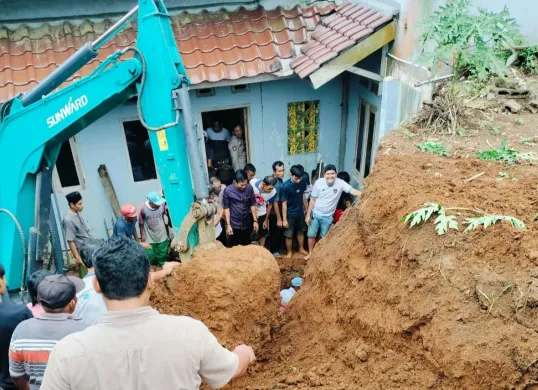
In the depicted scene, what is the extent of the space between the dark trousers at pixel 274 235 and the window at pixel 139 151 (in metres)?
2.27

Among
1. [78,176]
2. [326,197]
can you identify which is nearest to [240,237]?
[326,197]

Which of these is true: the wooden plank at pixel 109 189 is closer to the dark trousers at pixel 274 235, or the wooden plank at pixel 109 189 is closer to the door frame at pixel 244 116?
the door frame at pixel 244 116

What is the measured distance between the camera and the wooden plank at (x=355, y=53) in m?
6.19

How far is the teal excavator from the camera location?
3.74m

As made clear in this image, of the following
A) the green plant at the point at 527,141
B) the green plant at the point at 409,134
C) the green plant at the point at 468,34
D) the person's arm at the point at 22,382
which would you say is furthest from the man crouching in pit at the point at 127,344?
the green plant at the point at 468,34

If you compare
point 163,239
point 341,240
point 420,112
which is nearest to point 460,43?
point 420,112

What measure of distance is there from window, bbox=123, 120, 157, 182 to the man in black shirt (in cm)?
442

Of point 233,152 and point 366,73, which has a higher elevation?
point 366,73

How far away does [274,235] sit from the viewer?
23.4 feet

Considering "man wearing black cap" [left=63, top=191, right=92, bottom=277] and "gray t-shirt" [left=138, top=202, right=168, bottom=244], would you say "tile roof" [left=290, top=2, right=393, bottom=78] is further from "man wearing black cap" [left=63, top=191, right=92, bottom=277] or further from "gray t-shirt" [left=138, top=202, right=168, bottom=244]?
"man wearing black cap" [left=63, top=191, right=92, bottom=277]

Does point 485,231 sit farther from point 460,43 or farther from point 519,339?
point 460,43

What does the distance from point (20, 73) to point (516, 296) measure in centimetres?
665

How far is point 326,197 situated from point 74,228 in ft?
11.1

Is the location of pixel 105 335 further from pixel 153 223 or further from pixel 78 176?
pixel 78 176
